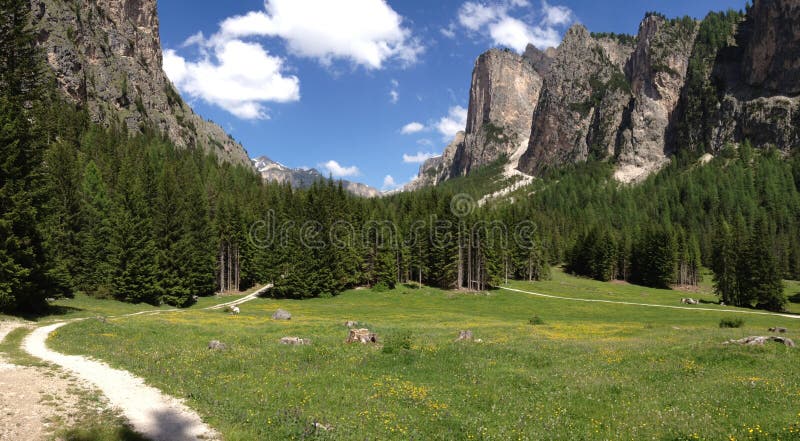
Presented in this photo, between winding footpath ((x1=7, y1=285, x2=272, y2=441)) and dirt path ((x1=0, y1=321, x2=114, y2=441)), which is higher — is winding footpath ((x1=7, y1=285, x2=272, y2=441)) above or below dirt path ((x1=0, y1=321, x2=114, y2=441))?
below

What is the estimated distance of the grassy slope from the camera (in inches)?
450

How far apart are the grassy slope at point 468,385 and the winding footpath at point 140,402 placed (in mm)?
526

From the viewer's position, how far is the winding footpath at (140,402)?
1111cm

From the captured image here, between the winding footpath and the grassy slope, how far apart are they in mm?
526

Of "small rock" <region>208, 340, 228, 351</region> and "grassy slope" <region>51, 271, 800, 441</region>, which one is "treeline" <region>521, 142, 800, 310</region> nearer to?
"grassy slope" <region>51, 271, 800, 441</region>

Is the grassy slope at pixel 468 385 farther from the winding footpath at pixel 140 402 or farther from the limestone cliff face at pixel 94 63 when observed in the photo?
the limestone cliff face at pixel 94 63

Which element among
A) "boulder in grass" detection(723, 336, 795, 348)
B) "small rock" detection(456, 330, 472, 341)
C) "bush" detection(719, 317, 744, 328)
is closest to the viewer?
"boulder in grass" detection(723, 336, 795, 348)

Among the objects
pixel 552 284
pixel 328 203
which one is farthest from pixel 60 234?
pixel 552 284

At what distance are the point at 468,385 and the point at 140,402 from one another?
11.8 metres

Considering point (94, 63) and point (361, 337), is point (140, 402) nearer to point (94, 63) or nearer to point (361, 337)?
point (361, 337)

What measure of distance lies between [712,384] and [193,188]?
84.6m

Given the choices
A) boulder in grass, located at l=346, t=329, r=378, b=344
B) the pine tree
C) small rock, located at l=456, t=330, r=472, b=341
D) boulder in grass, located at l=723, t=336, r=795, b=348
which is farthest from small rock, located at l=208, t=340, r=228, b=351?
boulder in grass, located at l=723, t=336, r=795, b=348

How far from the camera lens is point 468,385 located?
16.2 m

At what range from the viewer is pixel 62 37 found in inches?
5822
